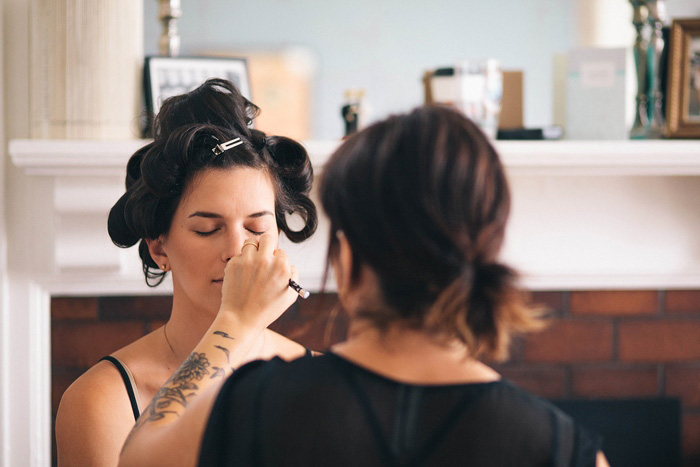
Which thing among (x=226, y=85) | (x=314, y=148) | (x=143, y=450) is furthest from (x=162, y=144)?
(x=314, y=148)

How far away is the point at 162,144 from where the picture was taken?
3.78ft

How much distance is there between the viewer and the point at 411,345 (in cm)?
67

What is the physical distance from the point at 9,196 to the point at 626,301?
1686mm

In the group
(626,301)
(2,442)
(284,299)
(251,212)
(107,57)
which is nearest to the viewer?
(284,299)

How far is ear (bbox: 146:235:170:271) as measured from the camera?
1.19m

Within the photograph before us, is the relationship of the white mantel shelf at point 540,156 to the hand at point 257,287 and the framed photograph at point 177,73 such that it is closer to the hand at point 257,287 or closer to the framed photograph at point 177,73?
the framed photograph at point 177,73

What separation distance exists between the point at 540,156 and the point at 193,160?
98 centimetres

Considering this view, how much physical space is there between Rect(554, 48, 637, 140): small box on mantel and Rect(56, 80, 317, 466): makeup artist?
97 centimetres

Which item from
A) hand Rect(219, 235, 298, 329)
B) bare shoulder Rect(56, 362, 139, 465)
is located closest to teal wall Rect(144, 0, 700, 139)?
bare shoulder Rect(56, 362, 139, 465)

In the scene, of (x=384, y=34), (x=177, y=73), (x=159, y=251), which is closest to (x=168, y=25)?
(x=177, y=73)

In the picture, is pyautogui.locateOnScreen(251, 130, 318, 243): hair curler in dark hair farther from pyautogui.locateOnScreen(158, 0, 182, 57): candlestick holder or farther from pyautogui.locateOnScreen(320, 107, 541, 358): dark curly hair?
→ pyautogui.locateOnScreen(158, 0, 182, 57): candlestick holder

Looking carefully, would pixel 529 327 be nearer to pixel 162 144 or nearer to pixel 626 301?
pixel 162 144

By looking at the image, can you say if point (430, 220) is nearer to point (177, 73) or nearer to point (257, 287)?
point (257, 287)

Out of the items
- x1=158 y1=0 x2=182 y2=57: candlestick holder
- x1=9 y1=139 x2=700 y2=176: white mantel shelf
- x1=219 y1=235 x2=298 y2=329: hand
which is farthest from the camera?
x1=158 y1=0 x2=182 y2=57: candlestick holder
